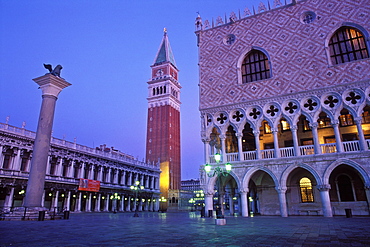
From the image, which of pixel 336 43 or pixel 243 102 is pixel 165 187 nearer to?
pixel 243 102

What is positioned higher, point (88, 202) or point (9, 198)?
point (9, 198)

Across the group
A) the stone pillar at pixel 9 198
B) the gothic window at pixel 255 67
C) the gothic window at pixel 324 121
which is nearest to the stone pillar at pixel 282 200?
the gothic window at pixel 324 121

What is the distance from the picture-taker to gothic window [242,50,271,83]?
2323 centimetres

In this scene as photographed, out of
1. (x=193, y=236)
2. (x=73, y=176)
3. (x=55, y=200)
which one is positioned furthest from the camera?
(x=73, y=176)

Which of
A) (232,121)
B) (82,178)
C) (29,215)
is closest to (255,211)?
(232,121)

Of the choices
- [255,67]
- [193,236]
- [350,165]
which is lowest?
[193,236]

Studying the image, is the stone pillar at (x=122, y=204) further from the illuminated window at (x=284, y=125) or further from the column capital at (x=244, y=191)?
the illuminated window at (x=284, y=125)

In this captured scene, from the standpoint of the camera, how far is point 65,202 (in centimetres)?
3816

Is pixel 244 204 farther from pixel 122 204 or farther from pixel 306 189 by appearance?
pixel 122 204

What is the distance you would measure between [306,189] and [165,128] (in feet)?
167

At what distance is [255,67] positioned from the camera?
23.6 m

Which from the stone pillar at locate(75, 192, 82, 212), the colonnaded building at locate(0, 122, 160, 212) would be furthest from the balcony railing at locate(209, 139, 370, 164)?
the stone pillar at locate(75, 192, 82, 212)

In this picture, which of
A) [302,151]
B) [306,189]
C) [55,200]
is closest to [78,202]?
[55,200]

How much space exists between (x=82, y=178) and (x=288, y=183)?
31.2 metres
